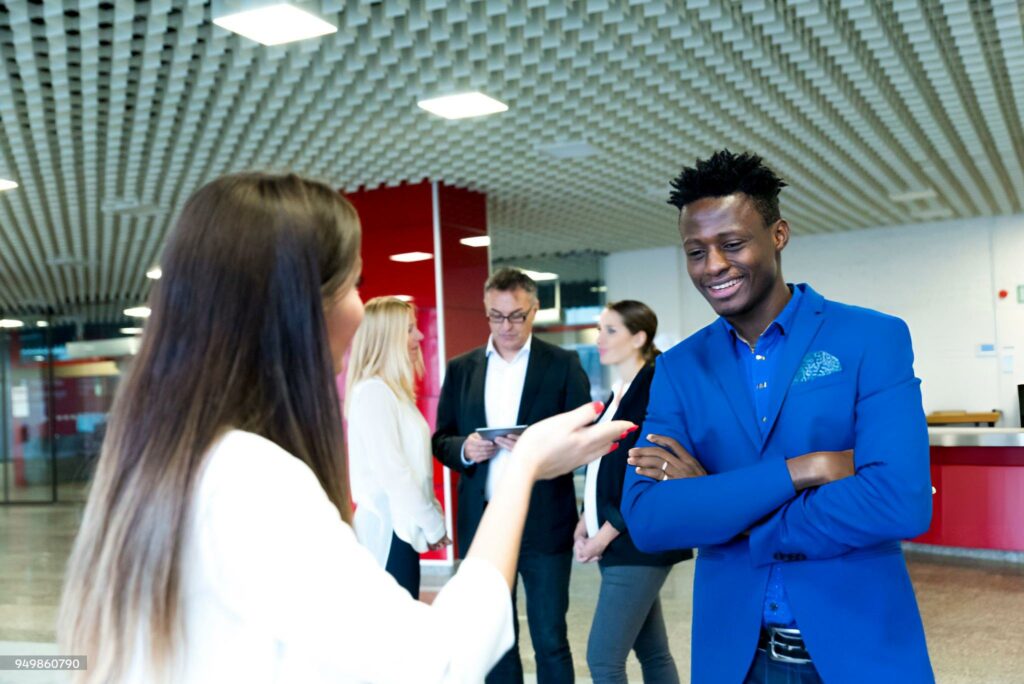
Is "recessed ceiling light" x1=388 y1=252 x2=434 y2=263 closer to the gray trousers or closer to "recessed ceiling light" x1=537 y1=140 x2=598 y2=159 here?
"recessed ceiling light" x1=537 y1=140 x2=598 y2=159

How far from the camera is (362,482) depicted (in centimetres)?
329

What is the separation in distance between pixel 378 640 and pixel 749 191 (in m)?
1.17

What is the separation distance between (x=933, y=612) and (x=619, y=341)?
2.98m

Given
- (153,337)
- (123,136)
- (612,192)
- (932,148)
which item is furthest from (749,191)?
(612,192)

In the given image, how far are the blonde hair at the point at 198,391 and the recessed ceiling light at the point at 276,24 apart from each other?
332cm

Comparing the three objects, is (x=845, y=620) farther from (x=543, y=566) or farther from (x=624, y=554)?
(x=543, y=566)

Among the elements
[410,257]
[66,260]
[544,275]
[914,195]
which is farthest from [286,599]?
[544,275]

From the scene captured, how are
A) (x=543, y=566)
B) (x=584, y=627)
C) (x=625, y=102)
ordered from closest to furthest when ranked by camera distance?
(x=543, y=566) < (x=584, y=627) < (x=625, y=102)

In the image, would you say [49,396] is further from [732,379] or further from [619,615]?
[732,379]

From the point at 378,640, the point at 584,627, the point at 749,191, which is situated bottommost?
the point at 584,627

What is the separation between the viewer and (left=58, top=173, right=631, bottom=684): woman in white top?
0.83 meters

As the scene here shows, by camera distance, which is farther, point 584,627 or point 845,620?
point 584,627

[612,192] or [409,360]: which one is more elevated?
[612,192]

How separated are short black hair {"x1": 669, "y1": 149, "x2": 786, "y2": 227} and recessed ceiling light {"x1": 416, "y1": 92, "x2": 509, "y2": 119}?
12.0ft
